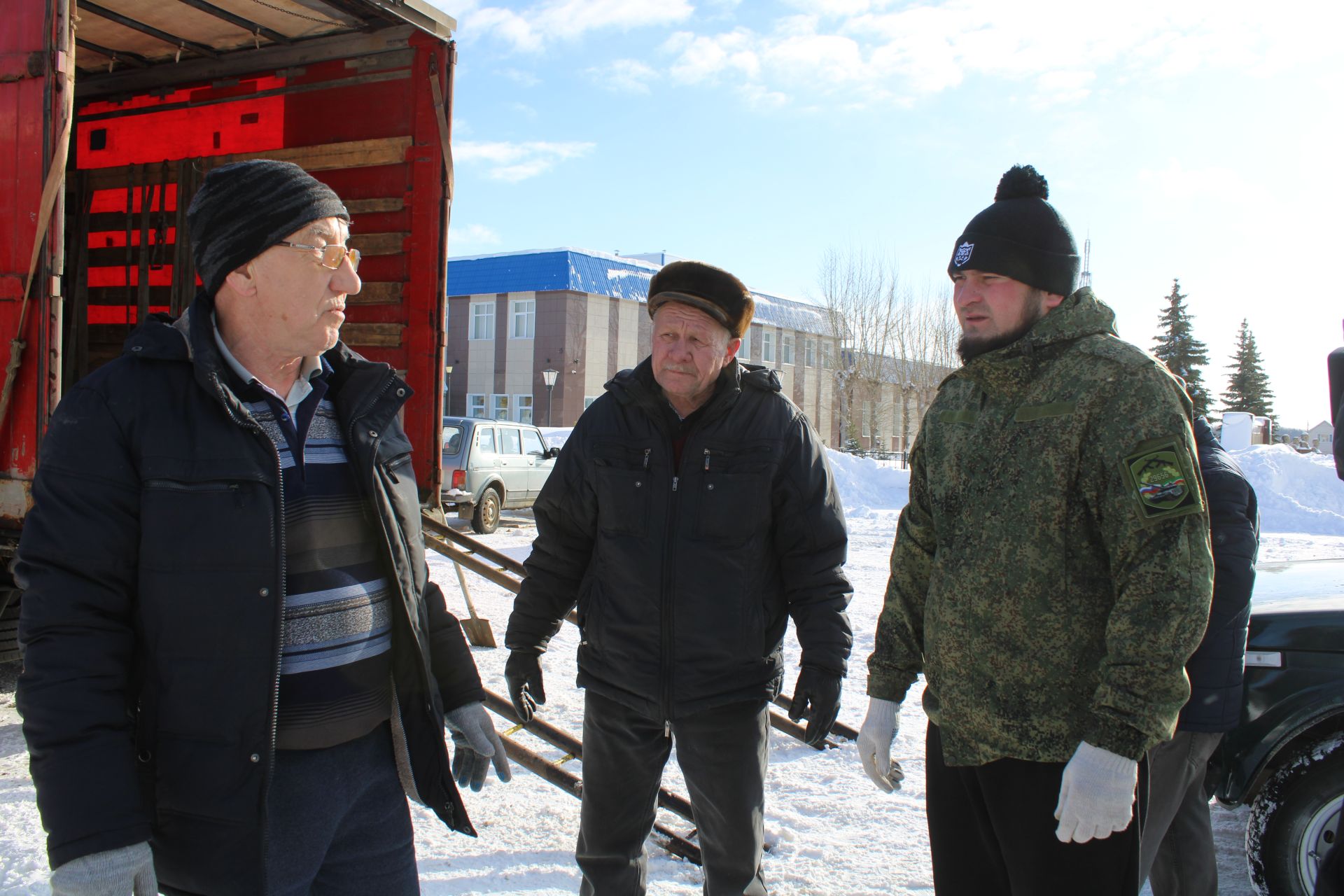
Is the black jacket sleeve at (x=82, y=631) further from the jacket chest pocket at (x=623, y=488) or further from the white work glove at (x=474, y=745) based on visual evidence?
the jacket chest pocket at (x=623, y=488)

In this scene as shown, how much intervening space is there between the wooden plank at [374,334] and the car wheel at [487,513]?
24.6ft

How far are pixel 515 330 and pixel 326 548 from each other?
3686 centimetres

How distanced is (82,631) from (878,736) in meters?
1.59

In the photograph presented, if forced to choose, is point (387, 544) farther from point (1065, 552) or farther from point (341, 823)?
point (1065, 552)

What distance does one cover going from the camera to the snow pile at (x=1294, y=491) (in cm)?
1451

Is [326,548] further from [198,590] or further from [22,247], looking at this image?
[22,247]

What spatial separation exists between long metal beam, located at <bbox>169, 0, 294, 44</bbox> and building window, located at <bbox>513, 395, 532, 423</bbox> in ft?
107

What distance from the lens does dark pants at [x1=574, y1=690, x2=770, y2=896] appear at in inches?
94.6

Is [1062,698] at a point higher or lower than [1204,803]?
higher

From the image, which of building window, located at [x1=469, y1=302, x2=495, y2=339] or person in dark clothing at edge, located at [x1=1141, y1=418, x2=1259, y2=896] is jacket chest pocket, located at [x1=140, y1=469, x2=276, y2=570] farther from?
building window, located at [x1=469, y1=302, x2=495, y2=339]

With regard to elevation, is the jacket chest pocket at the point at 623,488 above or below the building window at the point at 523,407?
below

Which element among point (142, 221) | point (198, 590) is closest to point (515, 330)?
point (142, 221)

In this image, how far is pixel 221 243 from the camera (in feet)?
5.42

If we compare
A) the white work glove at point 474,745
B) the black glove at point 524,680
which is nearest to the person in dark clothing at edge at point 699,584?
the black glove at point 524,680
